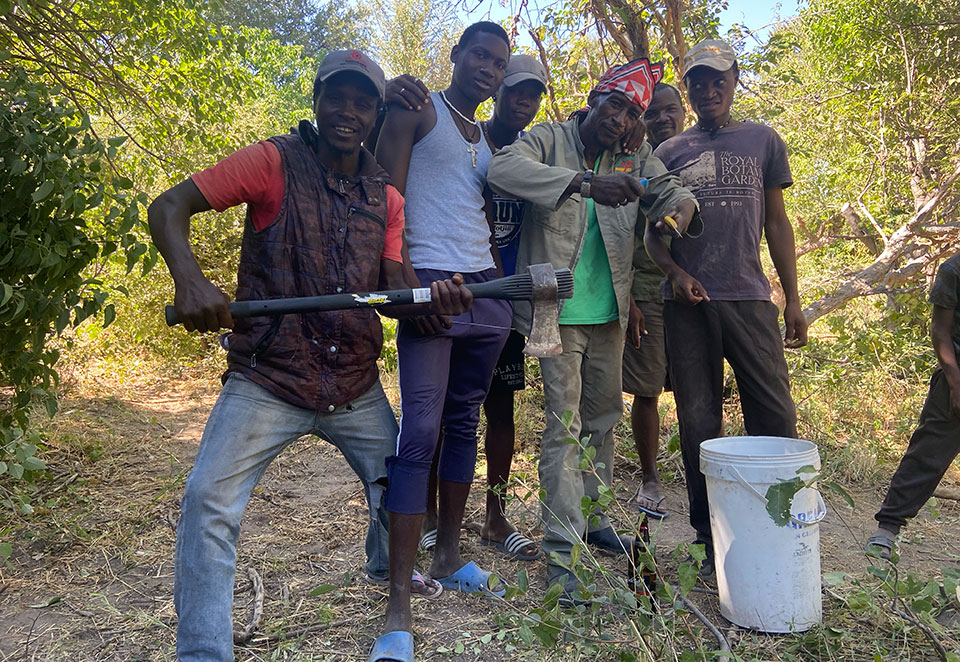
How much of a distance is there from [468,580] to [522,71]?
2130 mm

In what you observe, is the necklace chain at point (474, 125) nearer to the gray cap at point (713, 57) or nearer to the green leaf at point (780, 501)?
the gray cap at point (713, 57)

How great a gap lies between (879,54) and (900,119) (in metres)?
0.63

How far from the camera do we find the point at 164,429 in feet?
18.7

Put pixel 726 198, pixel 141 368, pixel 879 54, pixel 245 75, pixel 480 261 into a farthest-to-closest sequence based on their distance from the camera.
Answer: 1. pixel 141 368
2. pixel 879 54
3. pixel 245 75
4. pixel 726 198
5. pixel 480 261

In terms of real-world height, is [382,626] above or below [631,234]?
below

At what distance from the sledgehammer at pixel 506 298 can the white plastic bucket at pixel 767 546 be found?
76 cm

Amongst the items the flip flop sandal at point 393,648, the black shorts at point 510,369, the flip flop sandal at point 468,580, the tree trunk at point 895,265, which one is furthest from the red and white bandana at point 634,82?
the tree trunk at point 895,265

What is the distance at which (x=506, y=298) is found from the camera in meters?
2.60

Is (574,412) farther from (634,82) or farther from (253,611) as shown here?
(253,611)

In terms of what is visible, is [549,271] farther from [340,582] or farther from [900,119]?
[900,119]

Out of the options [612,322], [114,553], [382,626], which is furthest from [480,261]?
[114,553]

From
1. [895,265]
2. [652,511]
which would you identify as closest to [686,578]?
[652,511]

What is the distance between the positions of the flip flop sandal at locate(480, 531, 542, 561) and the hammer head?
1041 millimetres

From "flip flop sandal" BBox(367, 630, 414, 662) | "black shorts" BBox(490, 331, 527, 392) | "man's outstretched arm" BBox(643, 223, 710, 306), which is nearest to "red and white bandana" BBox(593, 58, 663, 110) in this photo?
"man's outstretched arm" BBox(643, 223, 710, 306)
